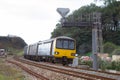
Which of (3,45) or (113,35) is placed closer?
(113,35)

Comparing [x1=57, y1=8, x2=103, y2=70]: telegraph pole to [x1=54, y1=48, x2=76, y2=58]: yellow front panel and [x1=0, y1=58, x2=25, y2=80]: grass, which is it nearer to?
[x1=54, y1=48, x2=76, y2=58]: yellow front panel

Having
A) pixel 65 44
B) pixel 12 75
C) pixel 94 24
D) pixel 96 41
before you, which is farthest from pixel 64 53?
pixel 12 75

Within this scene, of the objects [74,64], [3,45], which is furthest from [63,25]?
[3,45]

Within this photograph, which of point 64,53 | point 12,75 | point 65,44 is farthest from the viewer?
point 65,44

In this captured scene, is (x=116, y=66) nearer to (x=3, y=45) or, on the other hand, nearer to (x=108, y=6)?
(x=108, y=6)

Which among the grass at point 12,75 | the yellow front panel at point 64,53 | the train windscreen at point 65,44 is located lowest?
the grass at point 12,75

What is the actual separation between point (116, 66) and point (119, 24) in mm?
54792

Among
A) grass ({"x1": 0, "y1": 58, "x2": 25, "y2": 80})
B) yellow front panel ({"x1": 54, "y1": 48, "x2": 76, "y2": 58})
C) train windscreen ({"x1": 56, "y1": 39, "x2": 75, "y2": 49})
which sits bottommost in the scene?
grass ({"x1": 0, "y1": 58, "x2": 25, "y2": 80})

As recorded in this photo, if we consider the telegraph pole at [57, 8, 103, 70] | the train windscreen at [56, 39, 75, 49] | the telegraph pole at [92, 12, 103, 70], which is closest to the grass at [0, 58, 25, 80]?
the telegraph pole at [92, 12, 103, 70]

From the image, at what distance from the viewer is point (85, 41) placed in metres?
83.2

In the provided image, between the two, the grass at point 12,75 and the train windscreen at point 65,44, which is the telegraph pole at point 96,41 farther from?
the grass at point 12,75

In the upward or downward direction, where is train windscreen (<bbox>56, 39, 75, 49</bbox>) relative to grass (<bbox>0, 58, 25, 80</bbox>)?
upward

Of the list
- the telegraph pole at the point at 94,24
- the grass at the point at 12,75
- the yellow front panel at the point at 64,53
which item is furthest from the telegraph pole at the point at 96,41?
the grass at the point at 12,75

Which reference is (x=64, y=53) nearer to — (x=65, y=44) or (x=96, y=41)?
(x=65, y=44)
